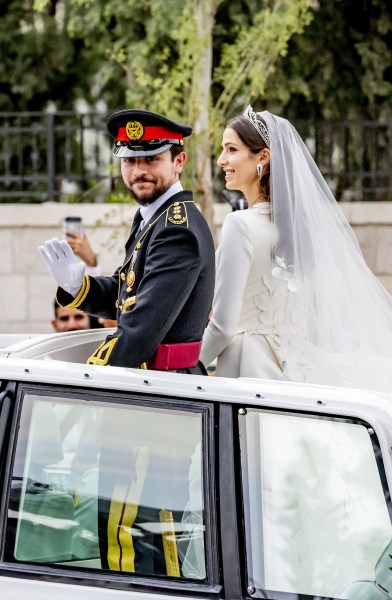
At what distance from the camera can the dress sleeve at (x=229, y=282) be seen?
3662mm

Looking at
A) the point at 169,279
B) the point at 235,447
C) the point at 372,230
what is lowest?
the point at 372,230

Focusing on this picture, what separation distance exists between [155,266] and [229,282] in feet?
1.41

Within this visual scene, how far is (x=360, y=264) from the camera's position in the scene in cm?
386

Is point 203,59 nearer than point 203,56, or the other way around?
point 203,56

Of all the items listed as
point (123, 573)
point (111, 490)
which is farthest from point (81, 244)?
point (123, 573)

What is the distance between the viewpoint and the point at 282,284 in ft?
12.3

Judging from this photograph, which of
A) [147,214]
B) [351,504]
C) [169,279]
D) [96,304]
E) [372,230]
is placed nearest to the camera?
[351,504]

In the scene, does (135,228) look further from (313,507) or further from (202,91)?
(202,91)

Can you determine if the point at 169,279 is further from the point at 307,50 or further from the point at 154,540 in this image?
the point at 307,50

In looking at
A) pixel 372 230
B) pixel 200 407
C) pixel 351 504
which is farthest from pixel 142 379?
pixel 372 230

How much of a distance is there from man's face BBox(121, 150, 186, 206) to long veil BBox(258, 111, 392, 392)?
408mm

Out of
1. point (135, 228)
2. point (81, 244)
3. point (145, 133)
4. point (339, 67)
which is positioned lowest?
point (81, 244)

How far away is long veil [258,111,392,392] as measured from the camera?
366cm

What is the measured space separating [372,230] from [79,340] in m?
7.70
